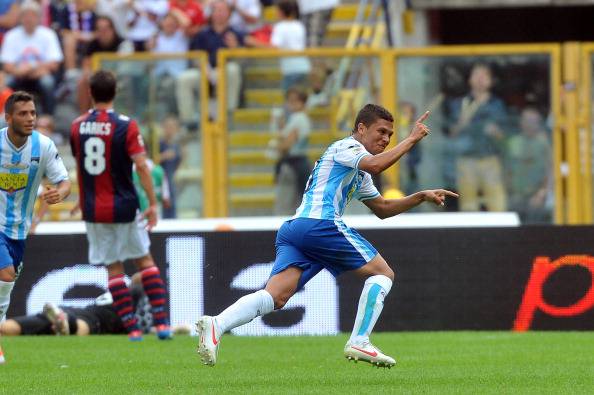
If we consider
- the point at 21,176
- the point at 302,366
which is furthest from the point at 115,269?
the point at 302,366

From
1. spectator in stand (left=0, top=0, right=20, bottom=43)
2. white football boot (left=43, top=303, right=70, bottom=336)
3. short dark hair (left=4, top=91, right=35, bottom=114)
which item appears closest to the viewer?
short dark hair (left=4, top=91, right=35, bottom=114)

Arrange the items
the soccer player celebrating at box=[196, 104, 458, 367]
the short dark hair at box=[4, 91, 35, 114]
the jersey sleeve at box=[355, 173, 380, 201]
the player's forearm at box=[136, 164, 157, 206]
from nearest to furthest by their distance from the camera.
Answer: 1. the soccer player celebrating at box=[196, 104, 458, 367]
2. the jersey sleeve at box=[355, 173, 380, 201]
3. the short dark hair at box=[4, 91, 35, 114]
4. the player's forearm at box=[136, 164, 157, 206]

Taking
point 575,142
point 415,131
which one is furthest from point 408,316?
point 415,131

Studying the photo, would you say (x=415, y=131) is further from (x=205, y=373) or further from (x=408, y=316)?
(x=408, y=316)

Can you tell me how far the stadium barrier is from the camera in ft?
48.1

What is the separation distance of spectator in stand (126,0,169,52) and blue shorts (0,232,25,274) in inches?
388

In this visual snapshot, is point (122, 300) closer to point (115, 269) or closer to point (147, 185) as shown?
point (115, 269)

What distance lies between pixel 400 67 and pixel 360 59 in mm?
534

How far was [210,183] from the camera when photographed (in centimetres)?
1817

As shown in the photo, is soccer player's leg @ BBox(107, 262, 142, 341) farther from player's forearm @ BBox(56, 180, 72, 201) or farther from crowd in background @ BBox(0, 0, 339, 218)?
crowd in background @ BBox(0, 0, 339, 218)

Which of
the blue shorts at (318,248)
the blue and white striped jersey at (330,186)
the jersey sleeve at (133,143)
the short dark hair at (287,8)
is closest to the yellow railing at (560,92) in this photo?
the short dark hair at (287,8)

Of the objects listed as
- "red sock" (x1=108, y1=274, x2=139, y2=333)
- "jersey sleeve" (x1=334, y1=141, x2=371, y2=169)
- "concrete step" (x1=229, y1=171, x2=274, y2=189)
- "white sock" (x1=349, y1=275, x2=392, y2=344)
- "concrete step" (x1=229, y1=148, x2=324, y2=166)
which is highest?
"jersey sleeve" (x1=334, y1=141, x2=371, y2=169)

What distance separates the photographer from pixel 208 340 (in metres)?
9.16

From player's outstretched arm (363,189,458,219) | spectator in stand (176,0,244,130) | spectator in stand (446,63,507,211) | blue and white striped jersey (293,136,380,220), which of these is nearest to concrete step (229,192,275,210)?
spectator in stand (176,0,244,130)
